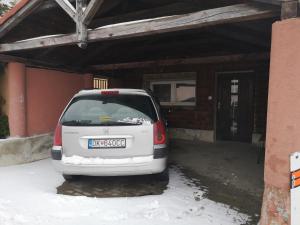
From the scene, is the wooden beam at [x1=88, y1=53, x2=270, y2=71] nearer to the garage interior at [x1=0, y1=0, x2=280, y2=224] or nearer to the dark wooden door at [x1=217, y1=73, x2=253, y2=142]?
the garage interior at [x1=0, y1=0, x2=280, y2=224]

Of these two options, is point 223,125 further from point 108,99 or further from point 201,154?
point 108,99

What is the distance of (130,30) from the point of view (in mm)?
4301

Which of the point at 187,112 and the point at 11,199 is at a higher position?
the point at 187,112

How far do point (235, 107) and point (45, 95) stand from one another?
608cm

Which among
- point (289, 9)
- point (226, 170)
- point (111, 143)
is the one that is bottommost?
point (226, 170)

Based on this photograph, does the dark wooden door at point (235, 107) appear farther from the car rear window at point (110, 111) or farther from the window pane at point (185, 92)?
the car rear window at point (110, 111)

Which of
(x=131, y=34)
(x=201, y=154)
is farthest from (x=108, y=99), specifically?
(x=201, y=154)

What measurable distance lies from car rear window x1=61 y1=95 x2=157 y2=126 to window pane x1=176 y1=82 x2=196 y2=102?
18.3ft

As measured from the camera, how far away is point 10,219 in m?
3.19

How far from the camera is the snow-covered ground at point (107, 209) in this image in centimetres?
321

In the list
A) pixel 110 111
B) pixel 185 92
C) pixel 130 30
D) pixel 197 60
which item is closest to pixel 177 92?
pixel 185 92

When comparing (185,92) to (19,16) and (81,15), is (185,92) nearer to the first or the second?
(81,15)

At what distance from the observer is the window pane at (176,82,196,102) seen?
31.7ft

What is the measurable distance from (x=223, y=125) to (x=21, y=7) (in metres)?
7.01
